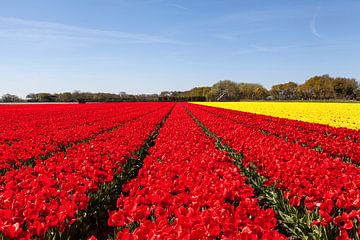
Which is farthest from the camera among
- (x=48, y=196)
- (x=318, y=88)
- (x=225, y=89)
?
(x=225, y=89)

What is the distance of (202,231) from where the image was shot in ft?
9.30

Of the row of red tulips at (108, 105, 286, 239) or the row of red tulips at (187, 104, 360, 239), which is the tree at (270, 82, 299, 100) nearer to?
the row of red tulips at (187, 104, 360, 239)

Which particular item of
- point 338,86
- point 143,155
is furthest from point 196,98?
point 143,155

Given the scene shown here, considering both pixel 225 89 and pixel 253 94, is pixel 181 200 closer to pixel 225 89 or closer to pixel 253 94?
pixel 225 89

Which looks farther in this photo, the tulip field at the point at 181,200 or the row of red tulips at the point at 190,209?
the tulip field at the point at 181,200

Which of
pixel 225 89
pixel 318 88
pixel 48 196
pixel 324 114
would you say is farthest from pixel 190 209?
pixel 225 89

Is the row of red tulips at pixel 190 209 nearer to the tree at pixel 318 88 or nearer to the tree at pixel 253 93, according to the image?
the tree at pixel 318 88

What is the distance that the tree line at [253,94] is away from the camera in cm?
10581

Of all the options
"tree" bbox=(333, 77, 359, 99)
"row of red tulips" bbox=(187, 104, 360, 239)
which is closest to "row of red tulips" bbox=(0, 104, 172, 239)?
"row of red tulips" bbox=(187, 104, 360, 239)

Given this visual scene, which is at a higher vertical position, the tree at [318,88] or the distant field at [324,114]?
the tree at [318,88]

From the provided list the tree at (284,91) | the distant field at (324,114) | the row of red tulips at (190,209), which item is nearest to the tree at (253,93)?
the tree at (284,91)

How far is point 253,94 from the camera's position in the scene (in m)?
157

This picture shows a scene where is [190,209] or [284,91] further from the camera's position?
A: [284,91]

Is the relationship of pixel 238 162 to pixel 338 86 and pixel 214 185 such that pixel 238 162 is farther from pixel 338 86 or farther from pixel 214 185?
pixel 338 86
